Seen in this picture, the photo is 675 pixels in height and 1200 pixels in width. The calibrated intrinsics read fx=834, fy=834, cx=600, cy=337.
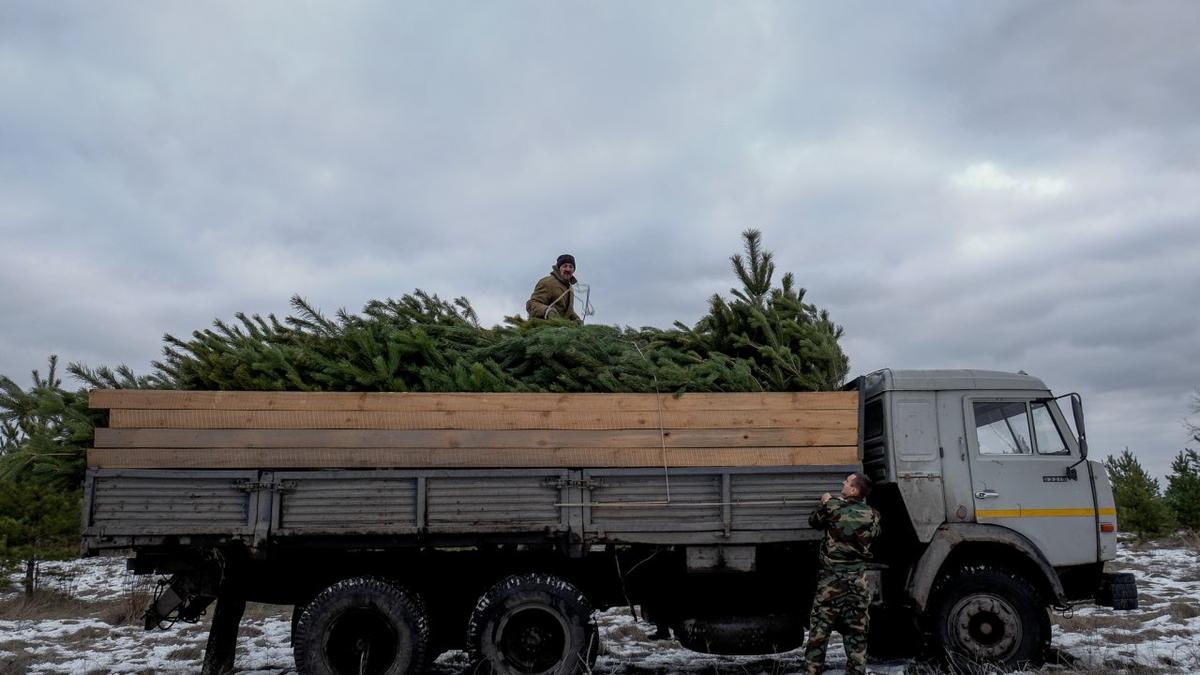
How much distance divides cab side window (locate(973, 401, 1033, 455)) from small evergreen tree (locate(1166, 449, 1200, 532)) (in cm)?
1171

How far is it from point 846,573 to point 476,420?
312cm

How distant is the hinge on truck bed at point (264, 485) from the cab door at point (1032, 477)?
567cm

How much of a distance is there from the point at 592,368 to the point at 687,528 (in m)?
1.52

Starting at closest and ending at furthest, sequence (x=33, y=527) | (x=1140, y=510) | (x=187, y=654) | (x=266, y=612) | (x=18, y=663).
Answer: (x=18, y=663) → (x=187, y=654) → (x=266, y=612) → (x=33, y=527) → (x=1140, y=510)

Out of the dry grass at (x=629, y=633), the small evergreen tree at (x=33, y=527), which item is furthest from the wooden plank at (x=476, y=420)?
the small evergreen tree at (x=33, y=527)

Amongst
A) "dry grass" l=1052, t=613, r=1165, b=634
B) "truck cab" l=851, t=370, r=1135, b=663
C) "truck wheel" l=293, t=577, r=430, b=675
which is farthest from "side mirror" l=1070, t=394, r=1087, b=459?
"truck wheel" l=293, t=577, r=430, b=675

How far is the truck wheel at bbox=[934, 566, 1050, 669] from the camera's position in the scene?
22.8ft

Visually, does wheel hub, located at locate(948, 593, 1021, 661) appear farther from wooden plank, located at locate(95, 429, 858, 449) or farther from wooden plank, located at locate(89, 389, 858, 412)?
wooden plank, located at locate(89, 389, 858, 412)

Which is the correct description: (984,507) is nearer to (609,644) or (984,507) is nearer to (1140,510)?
(609,644)

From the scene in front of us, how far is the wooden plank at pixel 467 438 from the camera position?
629 cm

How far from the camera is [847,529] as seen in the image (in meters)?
6.40

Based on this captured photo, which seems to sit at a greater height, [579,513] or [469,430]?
[469,430]

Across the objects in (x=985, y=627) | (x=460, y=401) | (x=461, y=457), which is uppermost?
(x=460, y=401)

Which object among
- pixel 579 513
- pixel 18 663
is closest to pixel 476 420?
pixel 579 513
